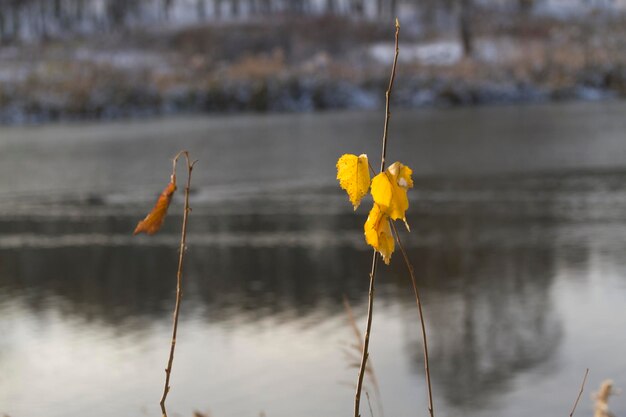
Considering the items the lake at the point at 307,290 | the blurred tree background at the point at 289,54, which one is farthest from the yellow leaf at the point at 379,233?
the blurred tree background at the point at 289,54

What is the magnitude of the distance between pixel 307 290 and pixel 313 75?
124ft

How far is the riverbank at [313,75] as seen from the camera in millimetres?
44531

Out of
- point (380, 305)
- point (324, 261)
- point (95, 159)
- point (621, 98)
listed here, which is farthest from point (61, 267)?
point (621, 98)

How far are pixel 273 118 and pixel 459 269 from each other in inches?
1115

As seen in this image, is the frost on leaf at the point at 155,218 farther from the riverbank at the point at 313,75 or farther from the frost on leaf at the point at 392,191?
the riverbank at the point at 313,75

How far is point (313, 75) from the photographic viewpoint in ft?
155

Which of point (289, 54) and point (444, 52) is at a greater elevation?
point (444, 52)

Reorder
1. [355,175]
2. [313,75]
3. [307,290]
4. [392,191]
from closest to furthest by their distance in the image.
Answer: [392,191] < [355,175] < [307,290] < [313,75]

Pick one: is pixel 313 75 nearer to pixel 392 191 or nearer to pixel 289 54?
pixel 289 54

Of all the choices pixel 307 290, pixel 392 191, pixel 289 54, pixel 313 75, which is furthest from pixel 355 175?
pixel 289 54

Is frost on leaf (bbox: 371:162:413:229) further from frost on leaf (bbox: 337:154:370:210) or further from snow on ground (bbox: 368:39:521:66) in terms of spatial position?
snow on ground (bbox: 368:39:521:66)

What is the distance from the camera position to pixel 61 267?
1173 cm

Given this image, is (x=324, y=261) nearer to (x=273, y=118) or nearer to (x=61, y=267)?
(x=61, y=267)

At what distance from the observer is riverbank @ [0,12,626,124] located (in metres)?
44.5
